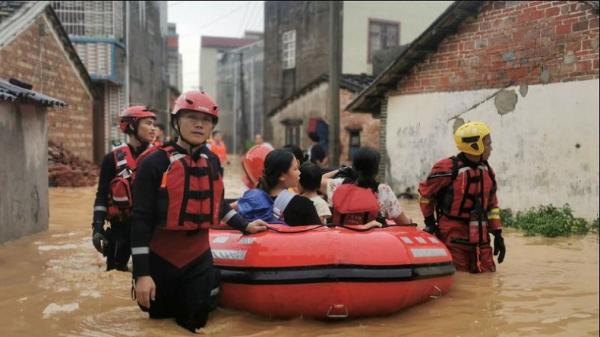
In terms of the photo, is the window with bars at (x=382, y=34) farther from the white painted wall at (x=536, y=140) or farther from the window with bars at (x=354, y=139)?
the white painted wall at (x=536, y=140)

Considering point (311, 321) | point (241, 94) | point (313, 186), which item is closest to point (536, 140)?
point (313, 186)

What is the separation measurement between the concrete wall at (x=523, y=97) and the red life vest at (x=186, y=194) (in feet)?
24.6

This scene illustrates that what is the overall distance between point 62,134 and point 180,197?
42.2 ft

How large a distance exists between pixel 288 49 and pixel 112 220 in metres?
27.8

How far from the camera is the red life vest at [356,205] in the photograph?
5.12 m

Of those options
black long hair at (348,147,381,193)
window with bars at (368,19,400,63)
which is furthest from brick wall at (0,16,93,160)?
window with bars at (368,19,400,63)

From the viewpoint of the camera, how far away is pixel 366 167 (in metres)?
5.14

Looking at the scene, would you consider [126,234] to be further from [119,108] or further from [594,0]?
[119,108]

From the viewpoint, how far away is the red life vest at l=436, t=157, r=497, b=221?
5.82 meters

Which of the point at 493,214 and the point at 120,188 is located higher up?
the point at 120,188

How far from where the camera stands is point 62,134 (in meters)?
15.6

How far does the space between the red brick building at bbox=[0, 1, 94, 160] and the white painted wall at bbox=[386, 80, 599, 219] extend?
7.97m

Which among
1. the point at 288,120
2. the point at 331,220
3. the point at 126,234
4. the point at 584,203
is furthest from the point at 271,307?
the point at 288,120

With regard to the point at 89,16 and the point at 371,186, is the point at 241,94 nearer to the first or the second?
the point at 89,16
